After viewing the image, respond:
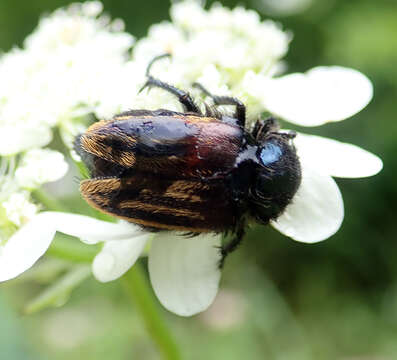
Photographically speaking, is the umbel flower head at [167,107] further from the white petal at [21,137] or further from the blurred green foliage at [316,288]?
the blurred green foliage at [316,288]

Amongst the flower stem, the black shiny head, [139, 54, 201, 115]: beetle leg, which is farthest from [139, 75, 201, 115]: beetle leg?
the flower stem

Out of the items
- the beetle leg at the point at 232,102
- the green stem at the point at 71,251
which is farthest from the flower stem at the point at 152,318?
the beetle leg at the point at 232,102

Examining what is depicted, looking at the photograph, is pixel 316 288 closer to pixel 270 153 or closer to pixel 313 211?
pixel 313 211

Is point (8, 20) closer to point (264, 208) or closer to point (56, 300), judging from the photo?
point (56, 300)

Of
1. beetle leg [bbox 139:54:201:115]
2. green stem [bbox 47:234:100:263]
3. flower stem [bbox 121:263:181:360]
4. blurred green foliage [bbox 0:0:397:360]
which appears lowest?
blurred green foliage [bbox 0:0:397:360]

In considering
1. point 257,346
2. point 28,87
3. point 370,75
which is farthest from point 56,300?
point 370,75

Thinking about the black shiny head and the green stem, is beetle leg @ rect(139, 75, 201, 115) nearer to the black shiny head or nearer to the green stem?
the black shiny head

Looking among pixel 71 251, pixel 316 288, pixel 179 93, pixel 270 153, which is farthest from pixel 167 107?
pixel 316 288
